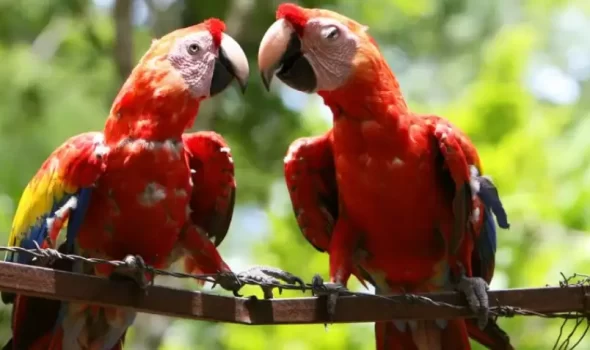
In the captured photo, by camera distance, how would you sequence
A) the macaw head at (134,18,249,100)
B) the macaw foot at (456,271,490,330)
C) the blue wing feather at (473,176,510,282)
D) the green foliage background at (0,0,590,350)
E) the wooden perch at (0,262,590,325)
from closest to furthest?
the wooden perch at (0,262,590,325) < the macaw foot at (456,271,490,330) < the macaw head at (134,18,249,100) < the blue wing feather at (473,176,510,282) < the green foliage background at (0,0,590,350)

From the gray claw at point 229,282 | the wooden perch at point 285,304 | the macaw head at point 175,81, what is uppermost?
the macaw head at point 175,81

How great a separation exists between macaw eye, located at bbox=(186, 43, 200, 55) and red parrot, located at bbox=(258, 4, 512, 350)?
16 cm

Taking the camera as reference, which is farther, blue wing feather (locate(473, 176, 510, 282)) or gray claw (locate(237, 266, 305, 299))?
blue wing feather (locate(473, 176, 510, 282))

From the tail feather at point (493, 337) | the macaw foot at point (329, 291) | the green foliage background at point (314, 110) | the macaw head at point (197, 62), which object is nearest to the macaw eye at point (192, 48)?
the macaw head at point (197, 62)

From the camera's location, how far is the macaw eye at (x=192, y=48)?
2016 millimetres

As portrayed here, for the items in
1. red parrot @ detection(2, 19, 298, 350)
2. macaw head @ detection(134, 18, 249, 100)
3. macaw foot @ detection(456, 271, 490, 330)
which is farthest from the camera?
macaw head @ detection(134, 18, 249, 100)

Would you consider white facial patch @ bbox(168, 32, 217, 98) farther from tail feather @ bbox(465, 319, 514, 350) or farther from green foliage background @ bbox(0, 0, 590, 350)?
green foliage background @ bbox(0, 0, 590, 350)

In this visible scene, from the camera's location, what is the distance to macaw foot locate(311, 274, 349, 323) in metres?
1.67

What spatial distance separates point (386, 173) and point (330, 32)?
377mm

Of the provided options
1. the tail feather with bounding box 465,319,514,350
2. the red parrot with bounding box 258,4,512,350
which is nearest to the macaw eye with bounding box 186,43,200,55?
the red parrot with bounding box 258,4,512,350

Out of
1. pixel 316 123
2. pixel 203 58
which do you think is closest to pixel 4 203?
pixel 316 123

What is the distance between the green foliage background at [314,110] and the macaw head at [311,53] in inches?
52.5

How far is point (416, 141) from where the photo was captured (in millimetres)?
2053

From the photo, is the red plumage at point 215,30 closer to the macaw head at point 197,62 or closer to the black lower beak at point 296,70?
the macaw head at point 197,62
